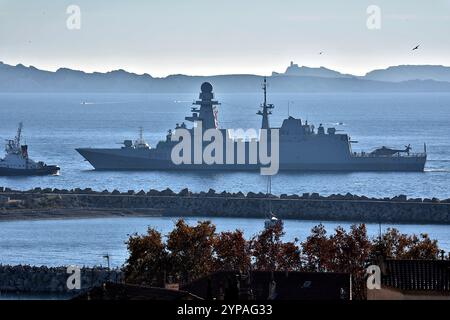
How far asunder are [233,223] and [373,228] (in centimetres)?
582

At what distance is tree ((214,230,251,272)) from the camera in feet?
94.6

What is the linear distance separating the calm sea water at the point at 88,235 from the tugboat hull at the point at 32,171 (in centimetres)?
2336

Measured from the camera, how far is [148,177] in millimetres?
78188

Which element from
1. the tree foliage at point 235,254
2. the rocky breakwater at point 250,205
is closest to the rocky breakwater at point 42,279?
the tree foliage at point 235,254

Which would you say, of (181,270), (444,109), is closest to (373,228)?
(181,270)

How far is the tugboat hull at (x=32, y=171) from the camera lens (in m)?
75.5

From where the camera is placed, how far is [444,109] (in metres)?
178

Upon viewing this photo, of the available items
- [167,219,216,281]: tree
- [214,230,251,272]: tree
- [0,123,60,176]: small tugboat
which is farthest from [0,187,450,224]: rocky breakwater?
Answer: [167,219,216,281]: tree

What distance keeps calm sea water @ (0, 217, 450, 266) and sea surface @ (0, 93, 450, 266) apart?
31 mm

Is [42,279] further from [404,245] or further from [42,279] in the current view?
[404,245]

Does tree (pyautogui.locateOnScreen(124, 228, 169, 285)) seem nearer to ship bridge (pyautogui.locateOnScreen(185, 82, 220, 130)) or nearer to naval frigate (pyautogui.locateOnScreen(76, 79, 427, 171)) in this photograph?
naval frigate (pyautogui.locateOnScreen(76, 79, 427, 171))

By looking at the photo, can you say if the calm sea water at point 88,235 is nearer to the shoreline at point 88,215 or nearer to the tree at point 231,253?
the shoreline at point 88,215

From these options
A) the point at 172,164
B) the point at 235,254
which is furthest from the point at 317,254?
the point at 172,164
